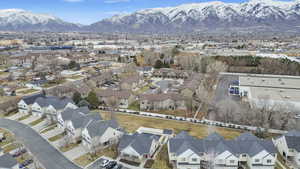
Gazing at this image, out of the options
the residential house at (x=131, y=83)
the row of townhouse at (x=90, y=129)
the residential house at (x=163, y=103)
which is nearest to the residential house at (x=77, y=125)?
the row of townhouse at (x=90, y=129)

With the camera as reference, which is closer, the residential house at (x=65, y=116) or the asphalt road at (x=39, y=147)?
the asphalt road at (x=39, y=147)

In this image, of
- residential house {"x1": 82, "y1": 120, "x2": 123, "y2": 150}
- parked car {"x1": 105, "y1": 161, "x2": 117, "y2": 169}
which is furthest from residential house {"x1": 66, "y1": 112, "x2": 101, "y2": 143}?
parked car {"x1": 105, "y1": 161, "x2": 117, "y2": 169}

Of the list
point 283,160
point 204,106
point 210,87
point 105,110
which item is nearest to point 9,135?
point 105,110

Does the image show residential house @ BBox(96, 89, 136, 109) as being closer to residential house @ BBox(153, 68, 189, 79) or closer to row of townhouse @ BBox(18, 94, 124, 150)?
row of townhouse @ BBox(18, 94, 124, 150)

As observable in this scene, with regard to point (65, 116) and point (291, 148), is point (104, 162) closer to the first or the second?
point (65, 116)

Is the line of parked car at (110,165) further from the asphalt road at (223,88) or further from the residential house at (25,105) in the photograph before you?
the asphalt road at (223,88)

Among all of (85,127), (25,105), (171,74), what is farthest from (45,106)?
(171,74)
